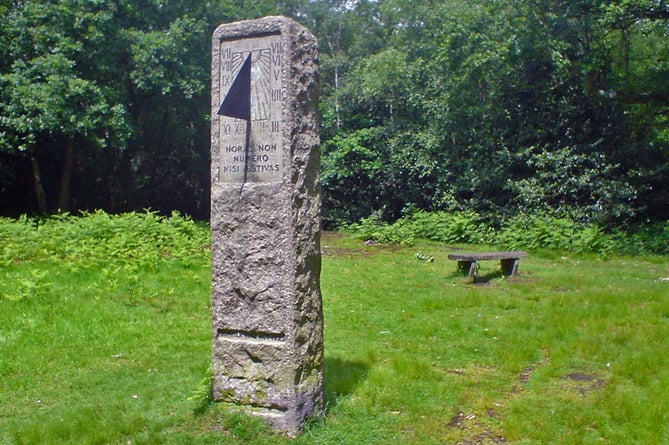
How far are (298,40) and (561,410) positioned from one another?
3.59m

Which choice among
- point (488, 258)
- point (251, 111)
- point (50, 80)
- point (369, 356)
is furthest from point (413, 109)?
point (251, 111)

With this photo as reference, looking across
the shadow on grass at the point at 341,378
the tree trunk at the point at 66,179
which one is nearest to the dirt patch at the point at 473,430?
the shadow on grass at the point at 341,378

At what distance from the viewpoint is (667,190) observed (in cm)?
1772

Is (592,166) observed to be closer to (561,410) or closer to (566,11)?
(566,11)

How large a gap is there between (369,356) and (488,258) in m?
5.56

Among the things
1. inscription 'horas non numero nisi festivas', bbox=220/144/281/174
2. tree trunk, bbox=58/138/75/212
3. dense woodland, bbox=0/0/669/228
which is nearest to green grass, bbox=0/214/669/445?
inscription 'horas non numero nisi festivas', bbox=220/144/281/174

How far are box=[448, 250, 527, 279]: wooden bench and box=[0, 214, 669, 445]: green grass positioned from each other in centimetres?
31

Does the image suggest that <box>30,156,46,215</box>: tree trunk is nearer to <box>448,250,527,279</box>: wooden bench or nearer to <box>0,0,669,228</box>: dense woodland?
<box>0,0,669,228</box>: dense woodland

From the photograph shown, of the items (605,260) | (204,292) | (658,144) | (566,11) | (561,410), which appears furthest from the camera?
(658,144)

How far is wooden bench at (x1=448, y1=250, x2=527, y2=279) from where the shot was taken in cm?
1180

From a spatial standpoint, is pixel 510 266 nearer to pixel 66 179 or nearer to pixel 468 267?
pixel 468 267

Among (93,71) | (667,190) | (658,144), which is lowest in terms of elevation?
(667,190)

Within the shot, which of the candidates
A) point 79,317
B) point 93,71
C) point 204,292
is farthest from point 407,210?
point 79,317

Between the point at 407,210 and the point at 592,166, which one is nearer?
the point at 592,166
